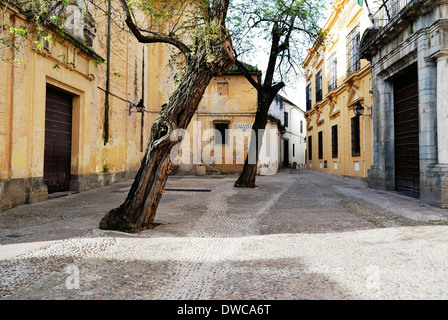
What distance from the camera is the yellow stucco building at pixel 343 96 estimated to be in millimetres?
12125

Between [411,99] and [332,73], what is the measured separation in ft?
32.2

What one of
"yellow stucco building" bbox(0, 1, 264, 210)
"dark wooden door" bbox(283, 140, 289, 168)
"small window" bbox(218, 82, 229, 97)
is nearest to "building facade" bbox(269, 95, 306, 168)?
"dark wooden door" bbox(283, 140, 289, 168)

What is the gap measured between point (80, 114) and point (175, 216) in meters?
5.90

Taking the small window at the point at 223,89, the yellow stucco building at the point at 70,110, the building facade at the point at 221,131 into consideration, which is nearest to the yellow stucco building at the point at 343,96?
the building facade at the point at 221,131

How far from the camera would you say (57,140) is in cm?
851

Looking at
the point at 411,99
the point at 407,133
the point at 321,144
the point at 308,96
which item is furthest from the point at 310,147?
the point at 411,99

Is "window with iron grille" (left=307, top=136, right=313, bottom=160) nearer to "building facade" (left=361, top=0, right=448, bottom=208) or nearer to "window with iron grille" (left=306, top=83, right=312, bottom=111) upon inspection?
"window with iron grille" (left=306, top=83, right=312, bottom=111)

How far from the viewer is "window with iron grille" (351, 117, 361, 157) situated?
13.0m

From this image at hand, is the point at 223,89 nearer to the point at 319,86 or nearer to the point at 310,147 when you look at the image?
the point at 319,86

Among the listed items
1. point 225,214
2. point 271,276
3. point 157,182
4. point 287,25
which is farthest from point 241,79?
point 271,276

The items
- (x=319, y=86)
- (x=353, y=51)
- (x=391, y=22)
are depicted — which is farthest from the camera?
(x=319, y=86)

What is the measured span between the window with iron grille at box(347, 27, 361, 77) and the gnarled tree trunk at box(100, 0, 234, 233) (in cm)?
1067

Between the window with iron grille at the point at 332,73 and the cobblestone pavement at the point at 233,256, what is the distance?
39.9 ft
